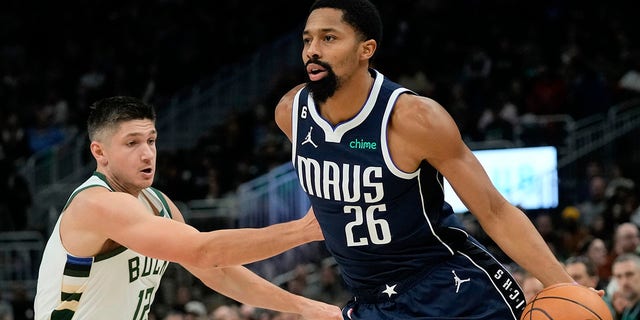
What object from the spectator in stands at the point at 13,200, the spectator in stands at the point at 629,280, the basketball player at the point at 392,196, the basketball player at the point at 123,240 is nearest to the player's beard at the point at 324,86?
the basketball player at the point at 392,196

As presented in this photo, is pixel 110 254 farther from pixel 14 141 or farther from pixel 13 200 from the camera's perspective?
pixel 14 141

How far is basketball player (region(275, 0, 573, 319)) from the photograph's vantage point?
Result: 462 centimetres

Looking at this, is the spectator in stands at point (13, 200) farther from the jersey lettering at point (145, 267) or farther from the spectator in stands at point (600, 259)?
the jersey lettering at point (145, 267)

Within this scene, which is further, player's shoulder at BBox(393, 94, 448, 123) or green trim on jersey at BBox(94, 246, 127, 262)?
green trim on jersey at BBox(94, 246, 127, 262)

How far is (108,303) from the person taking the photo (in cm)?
517

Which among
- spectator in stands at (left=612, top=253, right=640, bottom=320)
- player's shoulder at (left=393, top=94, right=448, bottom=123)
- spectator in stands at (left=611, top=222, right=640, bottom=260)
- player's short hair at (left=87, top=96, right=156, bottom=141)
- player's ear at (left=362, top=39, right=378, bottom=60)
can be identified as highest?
player's ear at (left=362, top=39, right=378, bottom=60)

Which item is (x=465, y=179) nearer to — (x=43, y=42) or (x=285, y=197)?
(x=285, y=197)

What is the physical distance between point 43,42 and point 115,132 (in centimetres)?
1583

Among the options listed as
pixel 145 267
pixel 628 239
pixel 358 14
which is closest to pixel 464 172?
pixel 358 14

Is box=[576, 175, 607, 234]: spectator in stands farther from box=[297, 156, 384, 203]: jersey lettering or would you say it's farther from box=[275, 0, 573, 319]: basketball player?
box=[297, 156, 384, 203]: jersey lettering

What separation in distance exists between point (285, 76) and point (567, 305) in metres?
14.6

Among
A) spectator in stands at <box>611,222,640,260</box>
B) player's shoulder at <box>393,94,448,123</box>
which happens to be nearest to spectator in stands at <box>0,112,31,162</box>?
spectator in stands at <box>611,222,640,260</box>

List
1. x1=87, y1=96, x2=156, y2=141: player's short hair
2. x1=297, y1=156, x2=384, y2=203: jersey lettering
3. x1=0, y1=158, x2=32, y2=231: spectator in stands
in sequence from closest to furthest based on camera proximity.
Answer: x1=297, y1=156, x2=384, y2=203: jersey lettering < x1=87, y1=96, x2=156, y2=141: player's short hair < x1=0, y1=158, x2=32, y2=231: spectator in stands

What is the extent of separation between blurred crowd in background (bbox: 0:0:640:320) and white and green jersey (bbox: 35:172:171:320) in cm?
602
